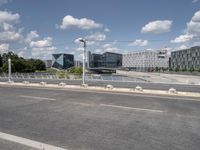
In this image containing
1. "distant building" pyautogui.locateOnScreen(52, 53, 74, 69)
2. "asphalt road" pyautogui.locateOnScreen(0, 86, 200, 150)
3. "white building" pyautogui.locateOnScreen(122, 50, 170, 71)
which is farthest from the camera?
"distant building" pyautogui.locateOnScreen(52, 53, 74, 69)

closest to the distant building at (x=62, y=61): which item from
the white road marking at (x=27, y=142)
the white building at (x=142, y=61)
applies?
the white building at (x=142, y=61)

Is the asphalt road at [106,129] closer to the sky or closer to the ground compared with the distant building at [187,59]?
closer to the ground

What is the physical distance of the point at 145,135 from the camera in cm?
685

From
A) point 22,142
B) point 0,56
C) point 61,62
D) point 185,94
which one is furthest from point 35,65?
point 22,142

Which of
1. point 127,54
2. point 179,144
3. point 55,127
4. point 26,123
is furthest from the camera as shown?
point 127,54

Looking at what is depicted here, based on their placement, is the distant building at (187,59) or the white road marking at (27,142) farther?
the distant building at (187,59)

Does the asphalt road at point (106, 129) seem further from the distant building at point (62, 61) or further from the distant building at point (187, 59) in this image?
the distant building at point (62, 61)

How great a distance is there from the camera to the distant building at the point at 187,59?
6073 inches

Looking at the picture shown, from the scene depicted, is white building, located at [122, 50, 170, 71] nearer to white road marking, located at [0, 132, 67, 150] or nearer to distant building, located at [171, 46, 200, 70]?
distant building, located at [171, 46, 200, 70]

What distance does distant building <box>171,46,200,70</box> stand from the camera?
154250 millimetres

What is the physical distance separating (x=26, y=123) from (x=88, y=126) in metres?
2.29

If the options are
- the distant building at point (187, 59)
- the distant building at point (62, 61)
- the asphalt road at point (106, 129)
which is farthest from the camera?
the distant building at point (62, 61)

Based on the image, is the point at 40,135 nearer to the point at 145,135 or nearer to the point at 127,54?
the point at 145,135

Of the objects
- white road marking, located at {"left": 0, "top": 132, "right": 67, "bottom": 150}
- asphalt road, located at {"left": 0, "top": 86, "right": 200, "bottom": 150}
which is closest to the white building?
asphalt road, located at {"left": 0, "top": 86, "right": 200, "bottom": 150}
